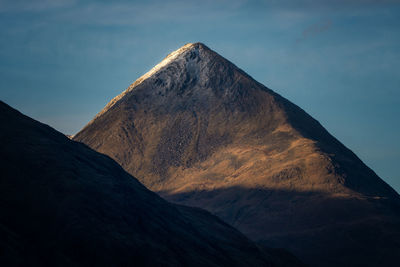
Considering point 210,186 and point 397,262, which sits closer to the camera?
point 397,262

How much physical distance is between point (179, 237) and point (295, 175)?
2478 inches

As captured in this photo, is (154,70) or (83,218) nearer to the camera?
(83,218)

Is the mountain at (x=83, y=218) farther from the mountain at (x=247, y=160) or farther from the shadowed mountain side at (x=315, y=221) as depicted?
the mountain at (x=247, y=160)

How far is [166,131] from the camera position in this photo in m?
158

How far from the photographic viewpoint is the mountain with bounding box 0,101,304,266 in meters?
48.5

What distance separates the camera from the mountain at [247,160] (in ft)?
331

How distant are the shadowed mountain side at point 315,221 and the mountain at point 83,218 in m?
19.7

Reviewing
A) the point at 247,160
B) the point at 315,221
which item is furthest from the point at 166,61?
the point at 315,221

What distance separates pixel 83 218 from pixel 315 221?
61.8 m

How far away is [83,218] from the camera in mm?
53938

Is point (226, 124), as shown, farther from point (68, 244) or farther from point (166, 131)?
point (68, 244)

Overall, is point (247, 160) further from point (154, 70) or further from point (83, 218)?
point (83, 218)

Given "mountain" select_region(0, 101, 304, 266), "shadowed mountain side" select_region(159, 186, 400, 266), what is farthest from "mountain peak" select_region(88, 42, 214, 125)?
"mountain" select_region(0, 101, 304, 266)

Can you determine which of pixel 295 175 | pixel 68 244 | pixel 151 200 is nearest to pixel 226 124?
pixel 295 175
